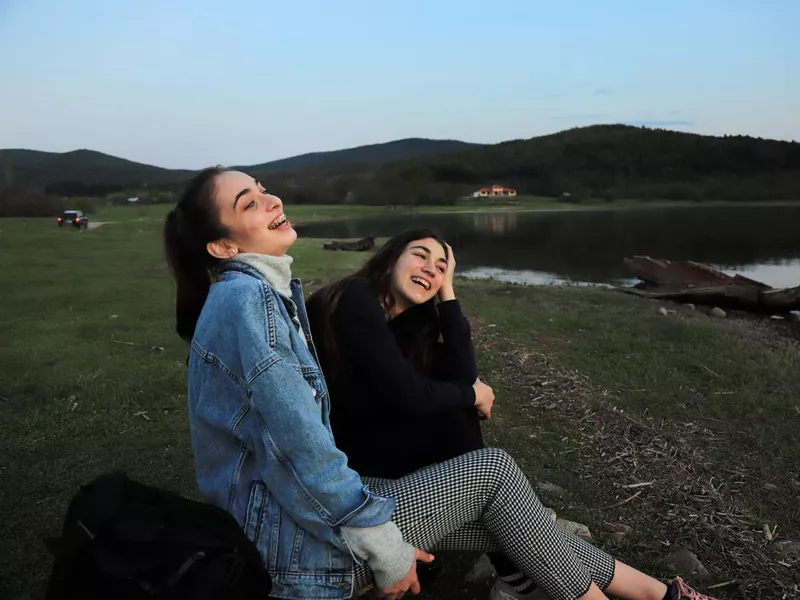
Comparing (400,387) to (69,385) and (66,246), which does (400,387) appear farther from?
(66,246)

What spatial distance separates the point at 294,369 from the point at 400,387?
0.65m

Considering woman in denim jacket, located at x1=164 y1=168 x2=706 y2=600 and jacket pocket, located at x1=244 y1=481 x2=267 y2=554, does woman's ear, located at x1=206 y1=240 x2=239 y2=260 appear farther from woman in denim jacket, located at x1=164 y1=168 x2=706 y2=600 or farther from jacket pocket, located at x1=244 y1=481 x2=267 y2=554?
jacket pocket, located at x1=244 y1=481 x2=267 y2=554

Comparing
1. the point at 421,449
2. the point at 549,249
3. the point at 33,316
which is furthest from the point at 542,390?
the point at 549,249

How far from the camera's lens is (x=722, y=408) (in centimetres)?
571

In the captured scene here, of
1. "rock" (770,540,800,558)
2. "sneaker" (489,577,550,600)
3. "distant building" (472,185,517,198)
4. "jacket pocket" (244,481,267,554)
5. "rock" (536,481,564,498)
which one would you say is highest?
"distant building" (472,185,517,198)

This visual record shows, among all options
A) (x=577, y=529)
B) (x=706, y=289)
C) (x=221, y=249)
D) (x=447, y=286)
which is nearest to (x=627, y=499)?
(x=577, y=529)

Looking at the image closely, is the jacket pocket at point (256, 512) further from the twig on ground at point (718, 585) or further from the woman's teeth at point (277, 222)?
the twig on ground at point (718, 585)

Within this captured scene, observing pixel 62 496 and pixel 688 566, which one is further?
pixel 62 496

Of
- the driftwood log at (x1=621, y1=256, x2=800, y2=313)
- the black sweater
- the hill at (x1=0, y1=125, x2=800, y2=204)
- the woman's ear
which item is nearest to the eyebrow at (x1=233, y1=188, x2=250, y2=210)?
the woman's ear

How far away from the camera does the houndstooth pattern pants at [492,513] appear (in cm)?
208

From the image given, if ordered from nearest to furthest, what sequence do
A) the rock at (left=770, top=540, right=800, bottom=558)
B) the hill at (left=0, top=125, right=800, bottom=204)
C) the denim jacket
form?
the denim jacket
the rock at (left=770, top=540, right=800, bottom=558)
the hill at (left=0, top=125, right=800, bottom=204)

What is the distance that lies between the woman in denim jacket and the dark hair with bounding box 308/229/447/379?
0.93 ft

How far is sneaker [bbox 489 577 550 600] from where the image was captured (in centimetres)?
227

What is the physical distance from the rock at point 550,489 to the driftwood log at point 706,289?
10.9m
